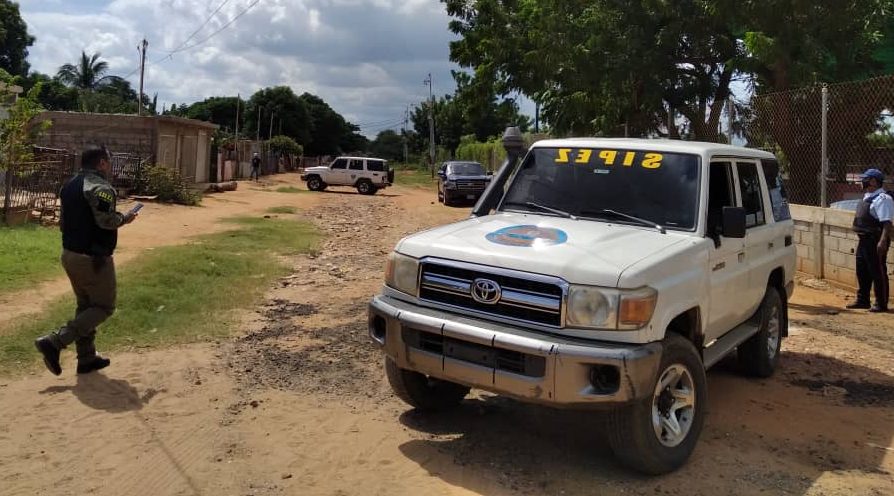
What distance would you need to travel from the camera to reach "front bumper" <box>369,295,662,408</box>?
355cm

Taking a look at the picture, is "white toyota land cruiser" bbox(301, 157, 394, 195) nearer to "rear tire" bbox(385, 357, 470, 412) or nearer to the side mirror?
"rear tire" bbox(385, 357, 470, 412)


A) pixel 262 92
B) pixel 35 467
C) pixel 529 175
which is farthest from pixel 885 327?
pixel 262 92

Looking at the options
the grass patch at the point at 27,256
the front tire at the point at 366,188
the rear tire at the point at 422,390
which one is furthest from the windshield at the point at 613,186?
the front tire at the point at 366,188

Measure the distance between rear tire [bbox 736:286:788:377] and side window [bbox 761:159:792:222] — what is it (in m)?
0.65

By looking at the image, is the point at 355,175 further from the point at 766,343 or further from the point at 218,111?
the point at 218,111

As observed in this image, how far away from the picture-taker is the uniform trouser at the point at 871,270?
8.41 m

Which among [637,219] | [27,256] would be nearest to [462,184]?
[27,256]

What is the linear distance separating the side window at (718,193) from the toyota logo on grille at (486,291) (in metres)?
1.56

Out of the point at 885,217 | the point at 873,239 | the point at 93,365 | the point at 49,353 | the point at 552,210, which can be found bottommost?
the point at 93,365

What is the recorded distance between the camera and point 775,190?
6.19 meters

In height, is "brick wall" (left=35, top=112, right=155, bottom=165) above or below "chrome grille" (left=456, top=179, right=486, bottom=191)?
above

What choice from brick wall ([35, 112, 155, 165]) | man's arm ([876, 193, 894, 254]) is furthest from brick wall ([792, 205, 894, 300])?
brick wall ([35, 112, 155, 165])

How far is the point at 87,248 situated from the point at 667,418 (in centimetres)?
431

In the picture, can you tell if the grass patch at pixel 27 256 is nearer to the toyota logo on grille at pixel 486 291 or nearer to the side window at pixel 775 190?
the toyota logo on grille at pixel 486 291
